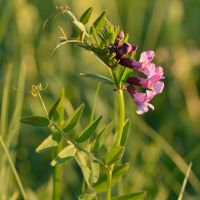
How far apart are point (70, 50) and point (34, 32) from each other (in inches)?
7.6

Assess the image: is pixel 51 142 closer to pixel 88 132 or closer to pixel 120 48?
pixel 88 132

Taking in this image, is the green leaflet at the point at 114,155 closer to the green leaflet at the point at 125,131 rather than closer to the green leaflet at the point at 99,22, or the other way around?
the green leaflet at the point at 125,131

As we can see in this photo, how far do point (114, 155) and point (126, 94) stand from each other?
1278 mm

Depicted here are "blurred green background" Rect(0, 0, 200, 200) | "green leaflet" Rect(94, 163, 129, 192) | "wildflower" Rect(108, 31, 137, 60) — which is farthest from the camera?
"blurred green background" Rect(0, 0, 200, 200)

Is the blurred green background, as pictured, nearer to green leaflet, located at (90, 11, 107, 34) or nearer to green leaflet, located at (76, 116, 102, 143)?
green leaflet, located at (76, 116, 102, 143)

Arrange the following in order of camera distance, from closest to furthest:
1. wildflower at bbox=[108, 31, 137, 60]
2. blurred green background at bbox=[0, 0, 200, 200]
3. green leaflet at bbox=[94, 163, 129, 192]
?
wildflower at bbox=[108, 31, 137, 60] < green leaflet at bbox=[94, 163, 129, 192] < blurred green background at bbox=[0, 0, 200, 200]

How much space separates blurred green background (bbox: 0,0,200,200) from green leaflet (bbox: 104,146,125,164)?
52cm

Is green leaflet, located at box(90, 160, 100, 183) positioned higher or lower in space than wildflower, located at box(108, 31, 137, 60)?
lower

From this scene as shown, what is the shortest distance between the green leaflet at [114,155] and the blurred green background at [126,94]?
517 millimetres

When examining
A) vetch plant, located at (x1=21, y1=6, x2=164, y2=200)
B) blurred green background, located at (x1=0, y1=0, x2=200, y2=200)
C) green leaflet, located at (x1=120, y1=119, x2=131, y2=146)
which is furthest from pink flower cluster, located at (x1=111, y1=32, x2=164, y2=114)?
blurred green background, located at (x1=0, y1=0, x2=200, y2=200)

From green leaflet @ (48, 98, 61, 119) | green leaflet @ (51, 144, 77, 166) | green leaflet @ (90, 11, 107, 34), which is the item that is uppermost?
green leaflet @ (90, 11, 107, 34)

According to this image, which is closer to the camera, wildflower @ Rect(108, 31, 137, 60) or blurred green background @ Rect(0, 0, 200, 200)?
wildflower @ Rect(108, 31, 137, 60)

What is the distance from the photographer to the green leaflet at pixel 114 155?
1.18 meters

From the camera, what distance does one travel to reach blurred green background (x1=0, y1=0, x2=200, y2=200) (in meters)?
2.06
